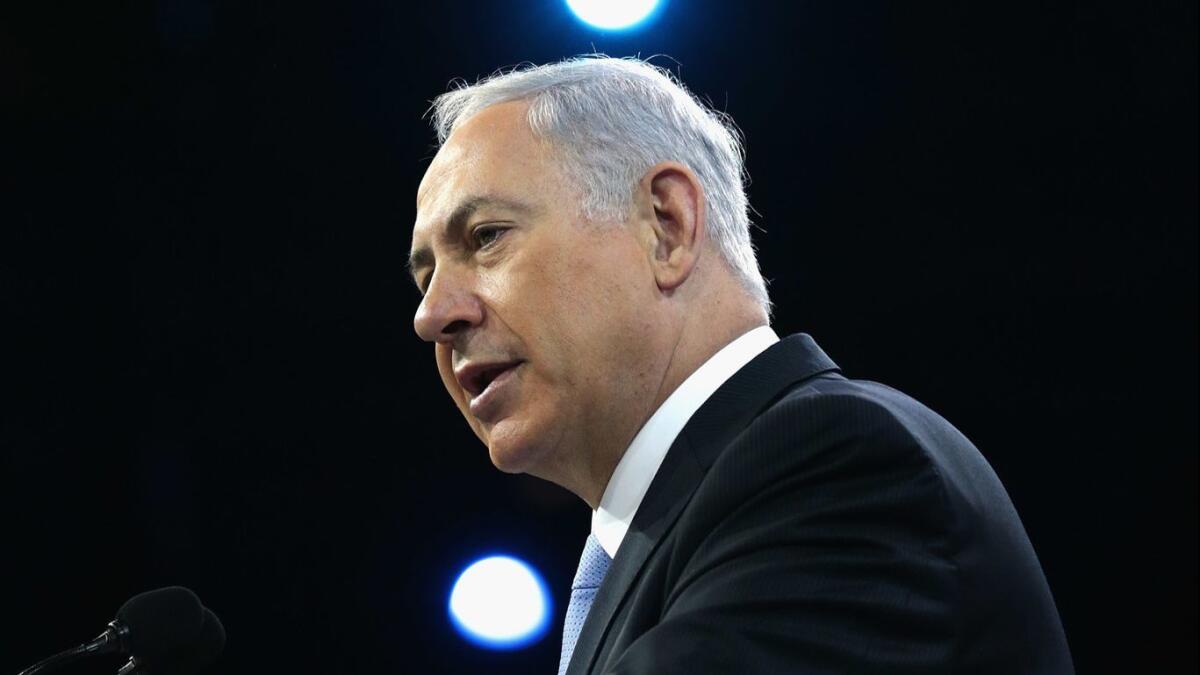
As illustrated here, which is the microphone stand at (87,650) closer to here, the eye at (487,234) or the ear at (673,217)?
the eye at (487,234)

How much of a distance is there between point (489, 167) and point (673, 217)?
0.78 feet

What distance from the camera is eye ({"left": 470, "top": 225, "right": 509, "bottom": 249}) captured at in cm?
159

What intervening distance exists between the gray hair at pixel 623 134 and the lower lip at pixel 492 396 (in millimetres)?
218

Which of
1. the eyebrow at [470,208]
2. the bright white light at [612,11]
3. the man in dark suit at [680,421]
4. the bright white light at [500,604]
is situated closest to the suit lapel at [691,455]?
the man in dark suit at [680,421]

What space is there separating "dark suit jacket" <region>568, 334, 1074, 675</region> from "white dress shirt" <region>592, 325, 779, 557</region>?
8.1 inches

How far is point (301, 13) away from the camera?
10.3ft

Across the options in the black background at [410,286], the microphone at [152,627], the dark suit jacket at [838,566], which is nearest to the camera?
the dark suit jacket at [838,566]

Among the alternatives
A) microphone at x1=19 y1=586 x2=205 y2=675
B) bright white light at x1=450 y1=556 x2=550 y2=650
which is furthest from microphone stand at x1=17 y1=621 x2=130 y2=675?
bright white light at x1=450 y1=556 x2=550 y2=650

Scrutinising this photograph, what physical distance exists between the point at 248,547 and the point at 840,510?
2398 millimetres

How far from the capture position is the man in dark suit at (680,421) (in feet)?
3.65

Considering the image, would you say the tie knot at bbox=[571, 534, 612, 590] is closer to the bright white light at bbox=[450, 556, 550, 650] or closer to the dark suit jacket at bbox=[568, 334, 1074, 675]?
the dark suit jacket at bbox=[568, 334, 1074, 675]

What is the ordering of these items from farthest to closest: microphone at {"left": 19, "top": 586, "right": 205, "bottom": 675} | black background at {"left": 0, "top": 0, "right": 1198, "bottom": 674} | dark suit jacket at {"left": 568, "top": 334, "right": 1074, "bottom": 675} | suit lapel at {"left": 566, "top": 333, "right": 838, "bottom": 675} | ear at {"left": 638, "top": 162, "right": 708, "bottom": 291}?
black background at {"left": 0, "top": 0, "right": 1198, "bottom": 674}
ear at {"left": 638, "top": 162, "right": 708, "bottom": 291}
microphone at {"left": 19, "top": 586, "right": 205, "bottom": 675}
suit lapel at {"left": 566, "top": 333, "right": 838, "bottom": 675}
dark suit jacket at {"left": 568, "top": 334, "right": 1074, "bottom": 675}

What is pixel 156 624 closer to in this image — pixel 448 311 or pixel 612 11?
pixel 448 311

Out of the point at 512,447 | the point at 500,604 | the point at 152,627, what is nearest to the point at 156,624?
the point at 152,627
